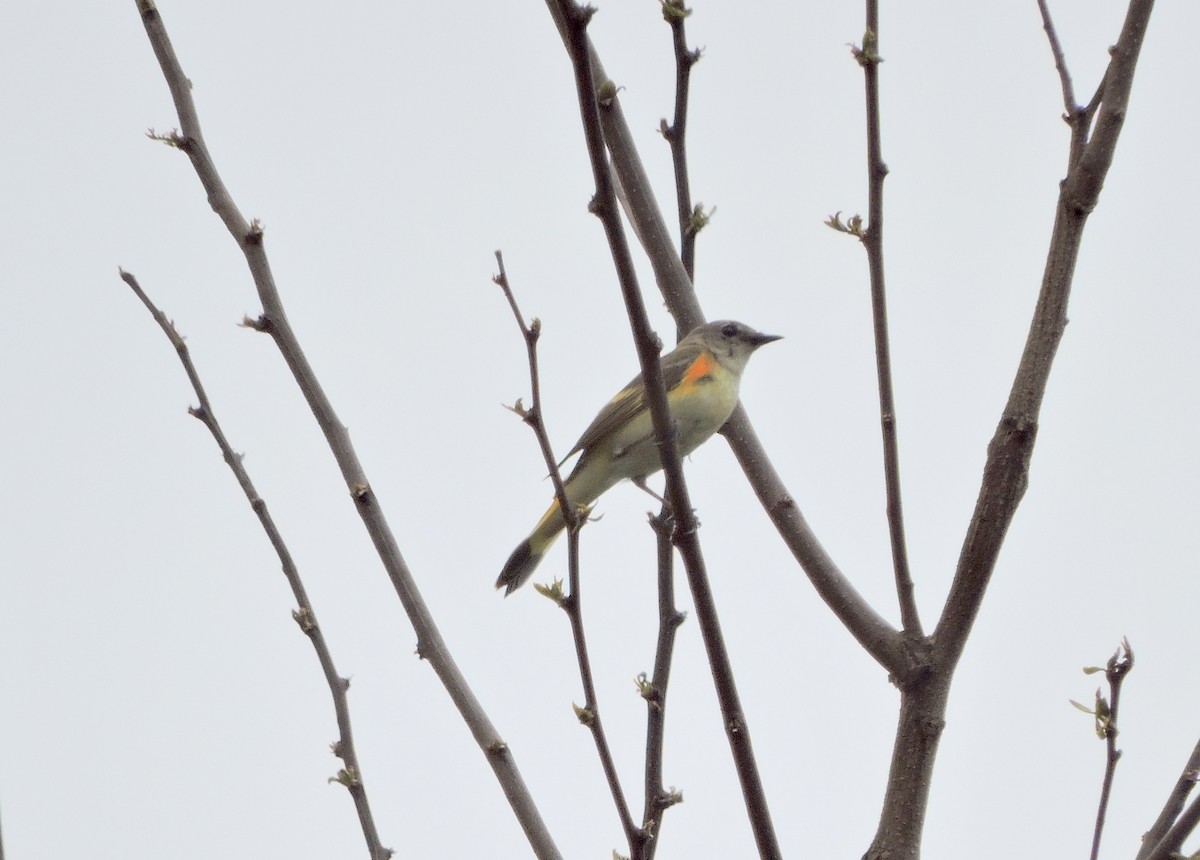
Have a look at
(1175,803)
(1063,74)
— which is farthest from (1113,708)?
(1063,74)

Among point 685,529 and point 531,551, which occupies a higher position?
point 531,551

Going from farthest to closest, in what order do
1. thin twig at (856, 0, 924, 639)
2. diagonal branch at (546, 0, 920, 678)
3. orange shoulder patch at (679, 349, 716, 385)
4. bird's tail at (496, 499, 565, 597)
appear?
orange shoulder patch at (679, 349, 716, 385) → bird's tail at (496, 499, 565, 597) → diagonal branch at (546, 0, 920, 678) → thin twig at (856, 0, 924, 639)

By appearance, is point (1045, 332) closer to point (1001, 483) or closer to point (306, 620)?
point (1001, 483)

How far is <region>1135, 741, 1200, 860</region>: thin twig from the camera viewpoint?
2869mm

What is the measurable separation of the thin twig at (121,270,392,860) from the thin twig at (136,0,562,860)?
26 cm

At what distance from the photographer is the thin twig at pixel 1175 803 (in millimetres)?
2869

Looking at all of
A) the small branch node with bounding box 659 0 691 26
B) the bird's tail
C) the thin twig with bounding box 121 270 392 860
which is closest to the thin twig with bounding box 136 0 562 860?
the thin twig with bounding box 121 270 392 860

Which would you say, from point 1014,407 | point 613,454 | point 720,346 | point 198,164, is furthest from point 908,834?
point 720,346

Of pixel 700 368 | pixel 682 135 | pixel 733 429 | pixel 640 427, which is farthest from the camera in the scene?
pixel 640 427

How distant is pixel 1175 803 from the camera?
2887mm

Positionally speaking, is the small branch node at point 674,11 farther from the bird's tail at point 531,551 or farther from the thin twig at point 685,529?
the bird's tail at point 531,551

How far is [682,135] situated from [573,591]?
1813 mm

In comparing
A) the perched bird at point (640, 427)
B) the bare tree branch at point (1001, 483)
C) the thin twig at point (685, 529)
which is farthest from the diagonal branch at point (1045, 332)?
the perched bird at point (640, 427)

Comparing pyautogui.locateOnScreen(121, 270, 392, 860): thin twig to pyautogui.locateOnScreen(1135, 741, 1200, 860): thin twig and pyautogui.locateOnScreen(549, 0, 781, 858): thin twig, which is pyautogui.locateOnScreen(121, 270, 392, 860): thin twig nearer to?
pyautogui.locateOnScreen(549, 0, 781, 858): thin twig
